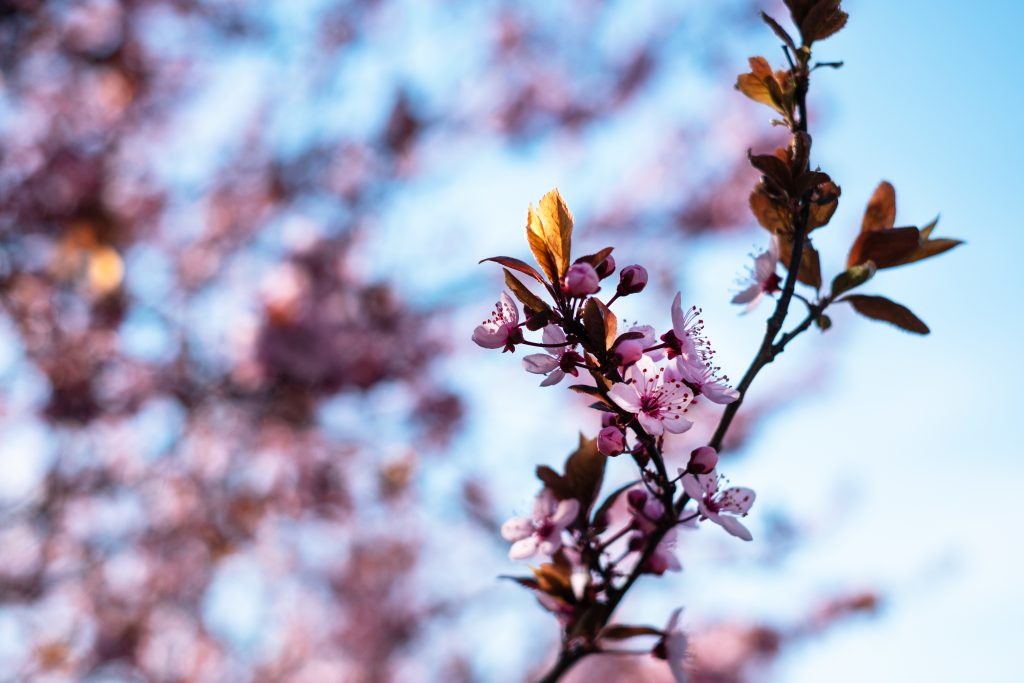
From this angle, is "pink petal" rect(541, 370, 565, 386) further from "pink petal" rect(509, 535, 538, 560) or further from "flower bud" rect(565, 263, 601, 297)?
"pink petal" rect(509, 535, 538, 560)

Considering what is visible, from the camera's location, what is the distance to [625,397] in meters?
0.72

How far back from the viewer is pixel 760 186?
908 mm

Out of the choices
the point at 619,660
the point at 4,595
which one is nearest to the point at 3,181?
the point at 4,595

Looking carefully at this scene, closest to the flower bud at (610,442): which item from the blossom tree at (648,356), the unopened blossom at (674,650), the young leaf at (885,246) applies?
the blossom tree at (648,356)

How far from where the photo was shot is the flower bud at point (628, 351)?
745 millimetres

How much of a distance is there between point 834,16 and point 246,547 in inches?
207

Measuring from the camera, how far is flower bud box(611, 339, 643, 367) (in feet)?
2.44

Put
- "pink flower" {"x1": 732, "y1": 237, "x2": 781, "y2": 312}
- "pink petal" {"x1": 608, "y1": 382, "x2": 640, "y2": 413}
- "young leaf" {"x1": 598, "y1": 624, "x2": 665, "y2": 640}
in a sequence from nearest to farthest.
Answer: "pink petal" {"x1": 608, "y1": 382, "x2": 640, "y2": 413} → "young leaf" {"x1": 598, "y1": 624, "x2": 665, "y2": 640} → "pink flower" {"x1": 732, "y1": 237, "x2": 781, "y2": 312}

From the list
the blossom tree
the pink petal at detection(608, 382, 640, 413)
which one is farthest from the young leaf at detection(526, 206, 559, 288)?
the pink petal at detection(608, 382, 640, 413)

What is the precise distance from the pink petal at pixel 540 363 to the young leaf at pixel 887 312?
415 millimetres

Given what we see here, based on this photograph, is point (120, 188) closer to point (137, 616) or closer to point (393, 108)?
point (393, 108)

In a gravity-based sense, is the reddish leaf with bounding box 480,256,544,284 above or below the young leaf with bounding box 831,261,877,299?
below

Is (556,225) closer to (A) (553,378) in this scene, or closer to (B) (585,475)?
(A) (553,378)

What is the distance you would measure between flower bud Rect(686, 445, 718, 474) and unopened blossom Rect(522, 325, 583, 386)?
16 cm
